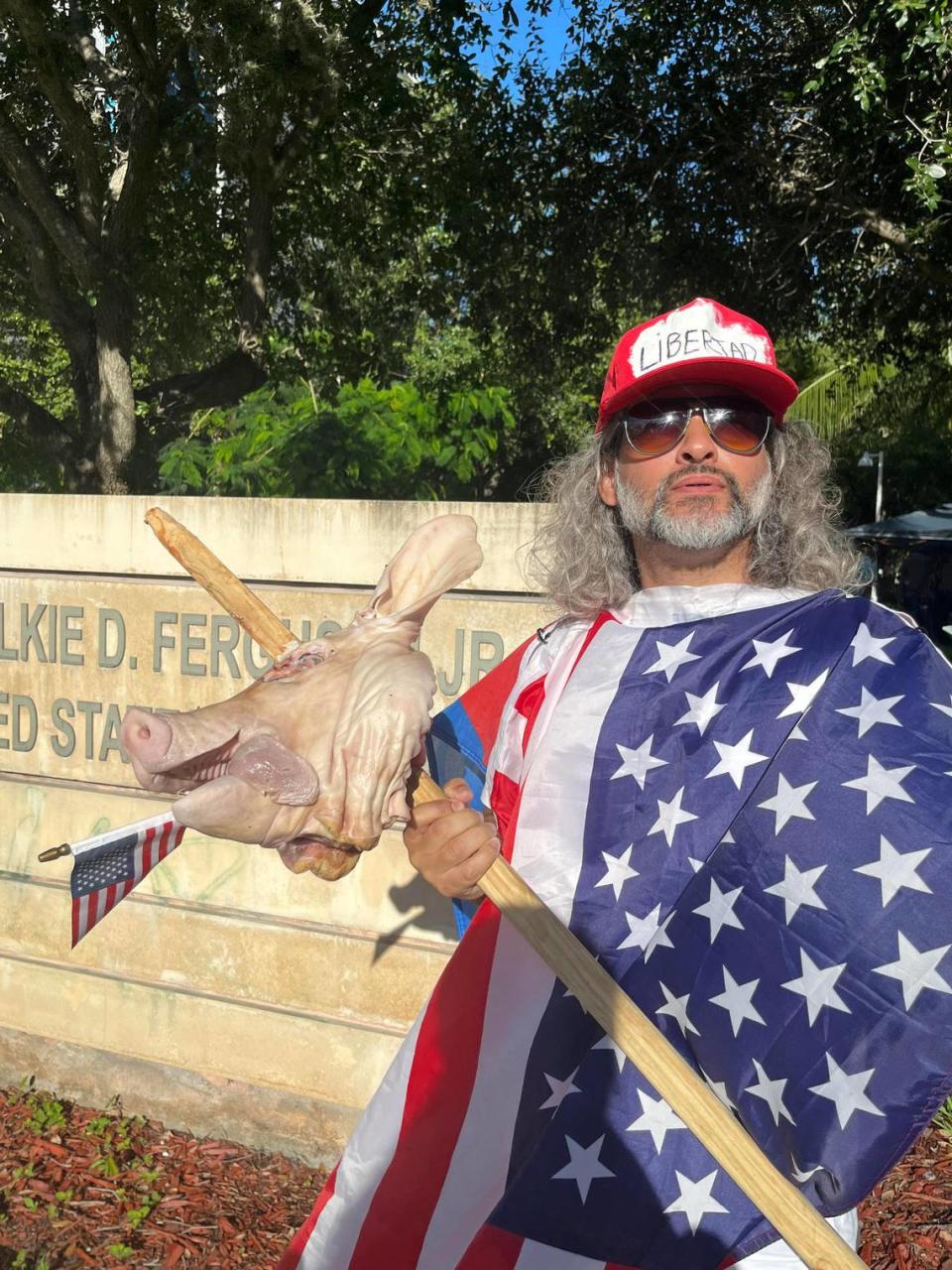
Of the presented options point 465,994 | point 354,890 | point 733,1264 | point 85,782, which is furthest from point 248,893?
point 733,1264

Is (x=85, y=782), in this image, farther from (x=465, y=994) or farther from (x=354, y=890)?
(x=465, y=994)

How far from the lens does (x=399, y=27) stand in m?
8.44

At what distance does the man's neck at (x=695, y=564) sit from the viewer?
2.19m

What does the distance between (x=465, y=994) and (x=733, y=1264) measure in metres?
0.63

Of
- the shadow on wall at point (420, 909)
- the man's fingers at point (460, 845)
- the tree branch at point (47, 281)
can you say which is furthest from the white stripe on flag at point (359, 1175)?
the tree branch at point (47, 281)

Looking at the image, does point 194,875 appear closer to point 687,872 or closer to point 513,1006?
point 513,1006

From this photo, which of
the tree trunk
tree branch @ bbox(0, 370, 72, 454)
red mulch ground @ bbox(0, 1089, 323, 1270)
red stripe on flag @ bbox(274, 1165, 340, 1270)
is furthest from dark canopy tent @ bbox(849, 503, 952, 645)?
red stripe on flag @ bbox(274, 1165, 340, 1270)

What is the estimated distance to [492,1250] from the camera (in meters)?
2.01

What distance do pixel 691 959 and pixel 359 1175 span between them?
797 millimetres

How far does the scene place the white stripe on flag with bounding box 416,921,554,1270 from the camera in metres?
2.07

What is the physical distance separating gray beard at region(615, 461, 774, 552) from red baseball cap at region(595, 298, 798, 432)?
0.51 feet

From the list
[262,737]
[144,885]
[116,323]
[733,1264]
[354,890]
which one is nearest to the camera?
[262,737]

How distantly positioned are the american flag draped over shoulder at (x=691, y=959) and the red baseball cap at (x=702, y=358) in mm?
377

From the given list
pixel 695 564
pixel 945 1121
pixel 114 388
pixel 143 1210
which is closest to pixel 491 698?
pixel 695 564
